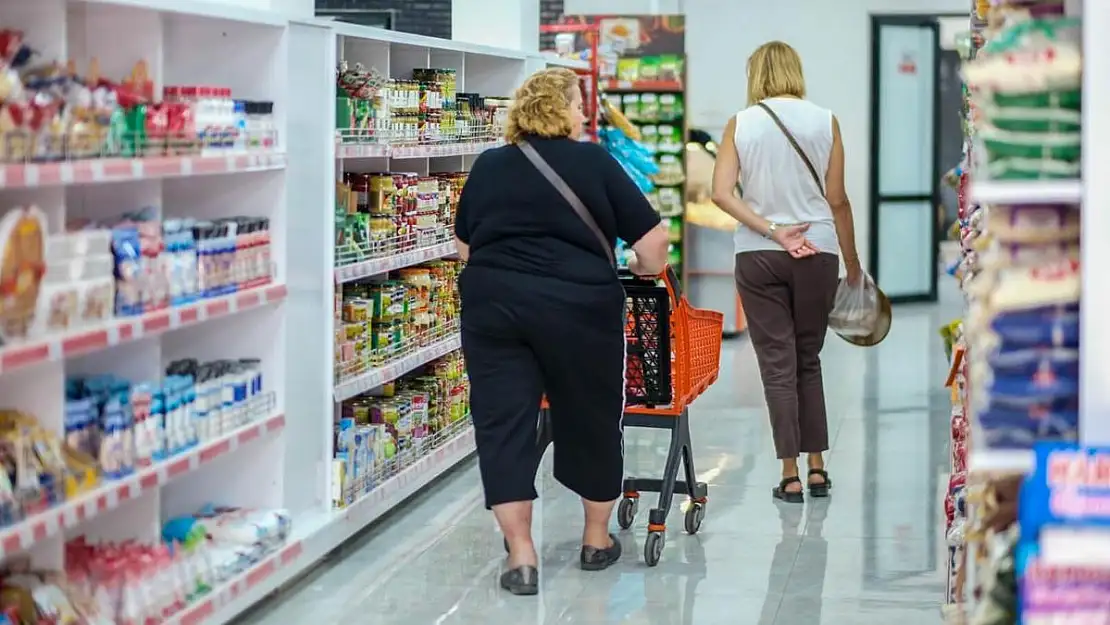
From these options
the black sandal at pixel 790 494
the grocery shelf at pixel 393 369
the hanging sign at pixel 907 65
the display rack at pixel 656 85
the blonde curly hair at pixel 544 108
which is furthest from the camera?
the hanging sign at pixel 907 65

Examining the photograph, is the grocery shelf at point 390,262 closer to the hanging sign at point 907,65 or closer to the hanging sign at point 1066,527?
the hanging sign at point 1066,527

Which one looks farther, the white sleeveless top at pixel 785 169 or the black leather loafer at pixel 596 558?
the white sleeveless top at pixel 785 169

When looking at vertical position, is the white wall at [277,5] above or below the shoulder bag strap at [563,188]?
above

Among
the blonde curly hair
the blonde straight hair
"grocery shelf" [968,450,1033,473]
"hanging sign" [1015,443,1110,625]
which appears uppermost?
the blonde straight hair

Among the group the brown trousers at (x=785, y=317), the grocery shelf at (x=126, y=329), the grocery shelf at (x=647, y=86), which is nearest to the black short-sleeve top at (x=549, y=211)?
the grocery shelf at (x=126, y=329)

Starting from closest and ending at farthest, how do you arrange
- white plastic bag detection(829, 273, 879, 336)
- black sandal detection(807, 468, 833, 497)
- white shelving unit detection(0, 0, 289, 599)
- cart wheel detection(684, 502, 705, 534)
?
1. white shelving unit detection(0, 0, 289, 599)
2. cart wheel detection(684, 502, 705, 534)
3. white plastic bag detection(829, 273, 879, 336)
4. black sandal detection(807, 468, 833, 497)

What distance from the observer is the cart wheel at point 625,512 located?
598cm

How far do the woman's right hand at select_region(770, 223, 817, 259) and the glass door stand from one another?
8.41 meters

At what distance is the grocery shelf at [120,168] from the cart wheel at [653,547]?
1.78 metres

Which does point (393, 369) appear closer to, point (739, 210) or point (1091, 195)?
point (739, 210)

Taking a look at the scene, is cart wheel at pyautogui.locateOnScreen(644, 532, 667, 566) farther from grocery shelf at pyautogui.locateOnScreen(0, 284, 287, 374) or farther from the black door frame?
the black door frame

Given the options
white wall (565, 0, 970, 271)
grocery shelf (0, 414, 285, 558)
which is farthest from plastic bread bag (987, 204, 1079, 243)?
white wall (565, 0, 970, 271)

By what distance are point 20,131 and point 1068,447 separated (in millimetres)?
2195

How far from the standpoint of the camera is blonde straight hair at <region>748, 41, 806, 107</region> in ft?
20.7
